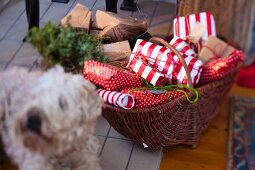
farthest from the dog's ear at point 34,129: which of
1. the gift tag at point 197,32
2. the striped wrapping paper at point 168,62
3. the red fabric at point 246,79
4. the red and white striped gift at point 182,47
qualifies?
the red fabric at point 246,79

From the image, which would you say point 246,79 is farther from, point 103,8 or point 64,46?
point 103,8

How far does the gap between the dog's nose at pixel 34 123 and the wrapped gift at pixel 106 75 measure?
0.56 meters

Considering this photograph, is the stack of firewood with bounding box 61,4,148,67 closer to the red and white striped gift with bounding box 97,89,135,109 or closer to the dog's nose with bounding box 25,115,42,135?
the red and white striped gift with bounding box 97,89,135,109

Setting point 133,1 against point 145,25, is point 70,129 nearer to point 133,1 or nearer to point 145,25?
point 145,25

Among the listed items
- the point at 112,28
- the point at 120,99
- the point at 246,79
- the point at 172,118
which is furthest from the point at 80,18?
the point at 246,79

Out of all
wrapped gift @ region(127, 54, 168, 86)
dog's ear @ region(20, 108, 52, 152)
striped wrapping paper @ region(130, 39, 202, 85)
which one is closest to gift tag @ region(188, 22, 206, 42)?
striped wrapping paper @ region(130, 39, 202, 85)

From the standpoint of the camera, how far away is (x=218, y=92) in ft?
5.80

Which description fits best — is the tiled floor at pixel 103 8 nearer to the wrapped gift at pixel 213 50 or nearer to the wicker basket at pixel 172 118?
the wicker basket at pixel 172 118

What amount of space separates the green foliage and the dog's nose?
40 cm

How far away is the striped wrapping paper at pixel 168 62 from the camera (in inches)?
68.1

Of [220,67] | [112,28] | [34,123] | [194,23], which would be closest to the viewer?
[34,123]

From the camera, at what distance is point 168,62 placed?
1.77m

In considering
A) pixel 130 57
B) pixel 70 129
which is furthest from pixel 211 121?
pixel 70 129

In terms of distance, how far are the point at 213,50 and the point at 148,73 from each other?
0.33 m
